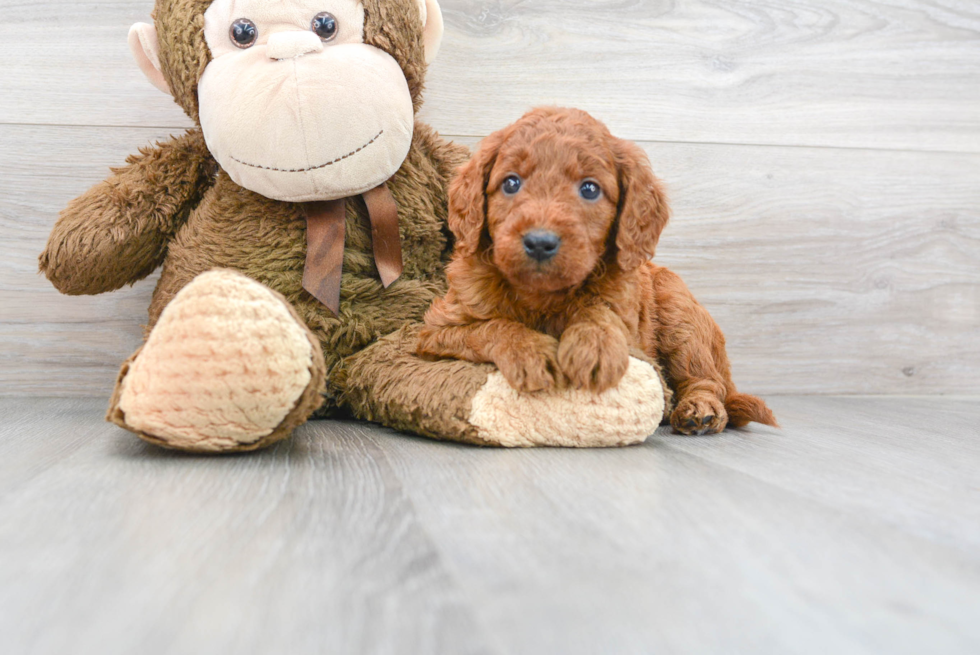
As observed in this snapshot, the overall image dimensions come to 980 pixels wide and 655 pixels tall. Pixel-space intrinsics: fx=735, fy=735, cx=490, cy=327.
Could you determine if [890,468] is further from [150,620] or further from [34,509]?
[34,509]

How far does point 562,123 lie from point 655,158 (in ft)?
2.41

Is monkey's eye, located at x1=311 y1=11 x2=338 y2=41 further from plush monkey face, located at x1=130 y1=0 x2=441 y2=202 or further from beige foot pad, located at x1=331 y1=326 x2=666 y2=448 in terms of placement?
beige foot pad, located at x1=331 y1=326 x2=666 y2=448

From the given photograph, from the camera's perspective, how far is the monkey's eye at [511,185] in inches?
45.9

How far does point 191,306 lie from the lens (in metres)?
0.97

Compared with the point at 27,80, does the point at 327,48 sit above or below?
above

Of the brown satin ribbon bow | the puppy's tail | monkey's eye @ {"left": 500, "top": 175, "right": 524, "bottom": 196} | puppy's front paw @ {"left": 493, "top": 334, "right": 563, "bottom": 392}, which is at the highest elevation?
monkey's eye @ {"left": 500, "top": 175, "right": 524, "bottom": 196}

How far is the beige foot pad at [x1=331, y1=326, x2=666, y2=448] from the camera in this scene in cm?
115

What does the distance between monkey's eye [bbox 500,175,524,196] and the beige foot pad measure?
28 cm

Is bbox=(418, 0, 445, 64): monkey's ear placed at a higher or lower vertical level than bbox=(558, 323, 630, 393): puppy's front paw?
higher

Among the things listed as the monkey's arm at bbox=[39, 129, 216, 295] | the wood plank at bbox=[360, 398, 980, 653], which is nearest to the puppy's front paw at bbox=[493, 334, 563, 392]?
the wood plank at bbox=[360, 398, 980, 653]

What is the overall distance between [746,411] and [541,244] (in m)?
0.61

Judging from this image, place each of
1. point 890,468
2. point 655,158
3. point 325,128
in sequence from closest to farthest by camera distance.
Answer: point 890,468, point 325,128, point 655,158

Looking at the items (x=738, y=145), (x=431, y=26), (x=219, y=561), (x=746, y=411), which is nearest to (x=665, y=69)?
(x=738, y=145)

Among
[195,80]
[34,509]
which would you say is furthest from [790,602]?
[195,80]
